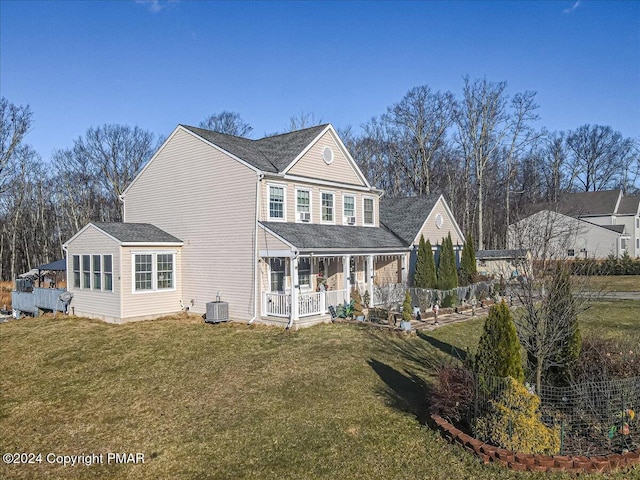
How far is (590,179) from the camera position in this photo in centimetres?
6688

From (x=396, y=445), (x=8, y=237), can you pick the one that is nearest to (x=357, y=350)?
(x=396, y=445)

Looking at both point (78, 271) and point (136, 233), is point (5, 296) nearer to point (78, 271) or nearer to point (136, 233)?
point (78, 271)

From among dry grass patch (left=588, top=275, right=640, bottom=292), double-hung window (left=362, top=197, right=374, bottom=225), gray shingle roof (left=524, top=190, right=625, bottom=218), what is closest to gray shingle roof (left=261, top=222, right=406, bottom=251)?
double-hung window (left=362, top=197, right=374, bottom=225)

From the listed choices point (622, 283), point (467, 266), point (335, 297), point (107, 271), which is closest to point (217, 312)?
point (335, 297)

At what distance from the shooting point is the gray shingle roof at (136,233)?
18844mm

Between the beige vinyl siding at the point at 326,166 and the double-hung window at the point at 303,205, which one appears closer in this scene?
the double-hung window at the point at 303,205

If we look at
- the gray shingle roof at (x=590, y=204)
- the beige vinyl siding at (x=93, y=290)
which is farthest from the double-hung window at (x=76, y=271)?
the gray shingle roof at (x=590, y=204)

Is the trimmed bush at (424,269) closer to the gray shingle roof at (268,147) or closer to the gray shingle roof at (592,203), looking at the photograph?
the gray shingle roof at (268,147)

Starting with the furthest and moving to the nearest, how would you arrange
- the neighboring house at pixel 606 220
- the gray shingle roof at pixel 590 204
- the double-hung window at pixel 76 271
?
the gray shingle roof at pixel 590 204, the neighboring house at pixel 606 220, the double-hung window at pixel 76 271

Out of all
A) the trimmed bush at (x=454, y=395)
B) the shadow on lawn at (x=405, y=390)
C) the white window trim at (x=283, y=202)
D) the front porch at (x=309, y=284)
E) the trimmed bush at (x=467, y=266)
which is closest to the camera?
the trimmed bush at (x=454, y=395)

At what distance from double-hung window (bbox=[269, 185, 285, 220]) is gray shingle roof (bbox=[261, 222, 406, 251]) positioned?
0.39 meters

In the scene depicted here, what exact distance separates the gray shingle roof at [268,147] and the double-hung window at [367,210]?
468 centimetres

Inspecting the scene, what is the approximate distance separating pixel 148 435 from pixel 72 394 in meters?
3.66

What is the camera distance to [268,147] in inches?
870
